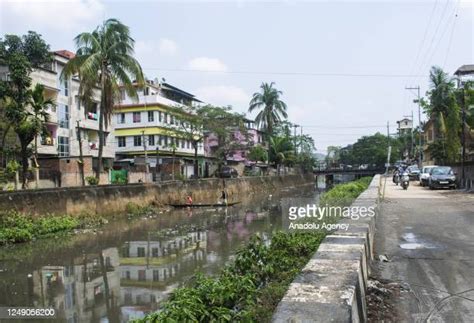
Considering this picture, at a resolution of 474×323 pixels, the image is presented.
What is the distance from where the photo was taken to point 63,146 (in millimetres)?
37625

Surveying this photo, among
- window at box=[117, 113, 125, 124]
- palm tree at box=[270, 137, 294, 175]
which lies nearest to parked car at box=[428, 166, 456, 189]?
palm tree at box=[270, 137, 294, 175]

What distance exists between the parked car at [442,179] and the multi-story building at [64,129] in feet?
76.4

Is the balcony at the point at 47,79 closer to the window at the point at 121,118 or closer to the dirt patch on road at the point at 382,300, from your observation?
the window at the point at 121,118

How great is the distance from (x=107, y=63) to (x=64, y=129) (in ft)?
43.8

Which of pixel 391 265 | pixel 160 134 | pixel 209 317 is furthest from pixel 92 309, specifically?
pixel 160 134

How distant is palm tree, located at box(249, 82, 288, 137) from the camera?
5869 cm

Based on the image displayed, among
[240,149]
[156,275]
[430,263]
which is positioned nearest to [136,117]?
[240,149]

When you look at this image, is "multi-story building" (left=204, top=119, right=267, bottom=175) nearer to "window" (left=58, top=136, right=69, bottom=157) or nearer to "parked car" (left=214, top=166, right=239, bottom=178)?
"parked car" (left=214, top=166, right=239, bottom=178)

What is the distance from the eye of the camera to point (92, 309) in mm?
8453

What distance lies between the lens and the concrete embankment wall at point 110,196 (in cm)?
2012

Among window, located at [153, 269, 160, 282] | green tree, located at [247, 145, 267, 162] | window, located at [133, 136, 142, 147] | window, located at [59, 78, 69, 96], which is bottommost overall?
window, located at [153, 269, 160, 282]

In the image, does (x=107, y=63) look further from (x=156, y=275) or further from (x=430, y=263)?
(x=430, y=263)

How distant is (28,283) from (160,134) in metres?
41.1

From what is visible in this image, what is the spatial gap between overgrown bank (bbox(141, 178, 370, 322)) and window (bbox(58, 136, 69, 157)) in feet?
107
